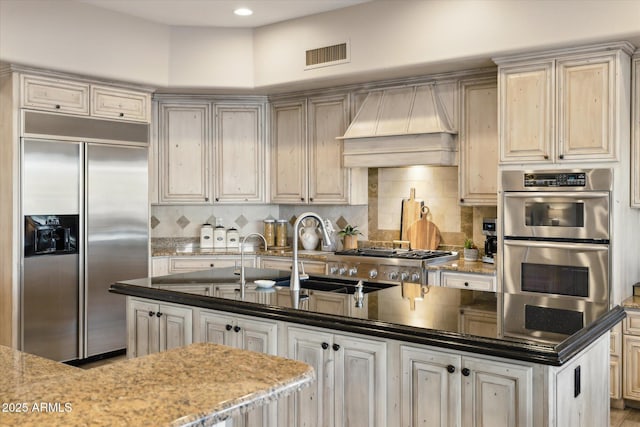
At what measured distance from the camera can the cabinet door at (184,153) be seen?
5.99 metres

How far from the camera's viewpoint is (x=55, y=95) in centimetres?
493

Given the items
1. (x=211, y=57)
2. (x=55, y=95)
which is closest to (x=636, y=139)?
(x=211, y=57)

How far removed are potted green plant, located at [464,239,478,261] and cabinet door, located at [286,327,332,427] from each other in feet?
9.08

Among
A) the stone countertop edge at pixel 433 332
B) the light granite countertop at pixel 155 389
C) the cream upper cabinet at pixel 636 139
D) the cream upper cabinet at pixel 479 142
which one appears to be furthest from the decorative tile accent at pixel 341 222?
the light granite countertop at pixel 155 389

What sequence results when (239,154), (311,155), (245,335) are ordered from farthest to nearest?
(239,154) < (311,155) < (245,335)

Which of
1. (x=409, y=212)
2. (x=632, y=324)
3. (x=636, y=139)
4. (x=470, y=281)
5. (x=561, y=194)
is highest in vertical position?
(x=636, y=139)

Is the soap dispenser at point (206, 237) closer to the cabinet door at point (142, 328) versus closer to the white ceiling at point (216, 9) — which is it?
the white ceiling at point (216, 9)

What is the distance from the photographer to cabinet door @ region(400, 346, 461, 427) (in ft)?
7.35

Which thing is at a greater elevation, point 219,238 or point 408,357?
point 219,238

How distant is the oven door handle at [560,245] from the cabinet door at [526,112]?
0.61 m

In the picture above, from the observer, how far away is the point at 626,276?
14.0 feet

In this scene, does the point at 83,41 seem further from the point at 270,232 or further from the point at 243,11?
the point at 270,232

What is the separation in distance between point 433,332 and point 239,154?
4248 millimetres

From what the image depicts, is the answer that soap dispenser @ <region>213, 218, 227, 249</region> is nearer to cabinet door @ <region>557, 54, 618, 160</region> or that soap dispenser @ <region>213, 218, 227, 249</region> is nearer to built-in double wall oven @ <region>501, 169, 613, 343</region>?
built-in double wall oven @ <region>501, 169, 613, 343</region>
